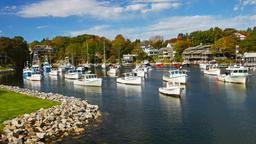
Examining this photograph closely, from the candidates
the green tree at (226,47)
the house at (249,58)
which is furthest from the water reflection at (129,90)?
the green tree at (226,47)

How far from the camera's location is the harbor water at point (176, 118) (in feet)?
137

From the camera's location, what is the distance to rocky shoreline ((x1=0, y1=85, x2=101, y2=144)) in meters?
40.2

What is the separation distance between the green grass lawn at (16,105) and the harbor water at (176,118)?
9.14 metres

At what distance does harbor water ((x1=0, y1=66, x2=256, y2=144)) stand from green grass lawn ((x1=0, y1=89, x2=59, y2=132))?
9.14 m

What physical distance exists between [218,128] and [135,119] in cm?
1130

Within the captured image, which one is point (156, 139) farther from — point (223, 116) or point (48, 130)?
point (223, 116)

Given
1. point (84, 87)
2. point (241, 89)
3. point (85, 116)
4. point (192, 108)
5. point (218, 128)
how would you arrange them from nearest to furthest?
point (218, 128) → point (85, 116) → point (192, 108) → point (241, 89) → point (84, 87)

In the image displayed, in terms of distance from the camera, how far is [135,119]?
171ft

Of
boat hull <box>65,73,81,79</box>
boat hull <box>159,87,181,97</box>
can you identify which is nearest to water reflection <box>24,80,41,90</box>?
boat hull <box>65,73,81,79</box>

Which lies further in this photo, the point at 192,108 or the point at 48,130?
the point at 192,108

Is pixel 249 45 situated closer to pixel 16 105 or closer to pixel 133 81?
pixel 133 81

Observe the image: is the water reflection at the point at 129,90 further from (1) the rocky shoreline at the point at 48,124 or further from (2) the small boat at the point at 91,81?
(1) the rocky shoreline at the point at 48,124

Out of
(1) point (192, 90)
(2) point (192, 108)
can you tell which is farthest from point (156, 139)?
(1) point (192, 90)

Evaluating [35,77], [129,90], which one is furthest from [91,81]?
[35,77]
